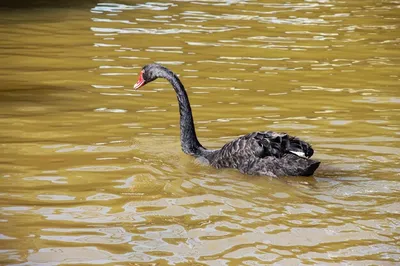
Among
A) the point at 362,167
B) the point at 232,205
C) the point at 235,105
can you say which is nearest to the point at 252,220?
the point at 232,205

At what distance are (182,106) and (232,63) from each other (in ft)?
13.4

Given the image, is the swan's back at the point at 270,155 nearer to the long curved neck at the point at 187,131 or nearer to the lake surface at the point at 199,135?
the lake surface at the point at 199,135

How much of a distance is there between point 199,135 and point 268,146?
1653 mm

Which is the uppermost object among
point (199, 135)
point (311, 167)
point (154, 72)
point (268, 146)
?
point (154, 72)

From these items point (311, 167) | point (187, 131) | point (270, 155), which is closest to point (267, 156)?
point (270, 155)

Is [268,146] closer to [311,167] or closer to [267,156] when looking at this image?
[267,156]

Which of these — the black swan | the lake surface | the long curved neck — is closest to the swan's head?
the long curved neck

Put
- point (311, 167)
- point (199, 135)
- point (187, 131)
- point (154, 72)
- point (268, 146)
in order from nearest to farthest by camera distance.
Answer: point (311, 167), point (268, 146), point (187, 131), point (154, 72), point (199, 135)

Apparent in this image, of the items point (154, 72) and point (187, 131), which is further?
point (154, 72)

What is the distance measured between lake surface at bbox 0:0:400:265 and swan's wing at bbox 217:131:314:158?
19cm

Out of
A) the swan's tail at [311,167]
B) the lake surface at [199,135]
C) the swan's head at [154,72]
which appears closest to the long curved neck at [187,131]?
the swan's head at [154,72]

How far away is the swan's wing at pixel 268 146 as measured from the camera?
6.73m

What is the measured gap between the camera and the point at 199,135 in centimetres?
849

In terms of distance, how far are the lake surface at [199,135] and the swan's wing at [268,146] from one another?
7.4 inches
